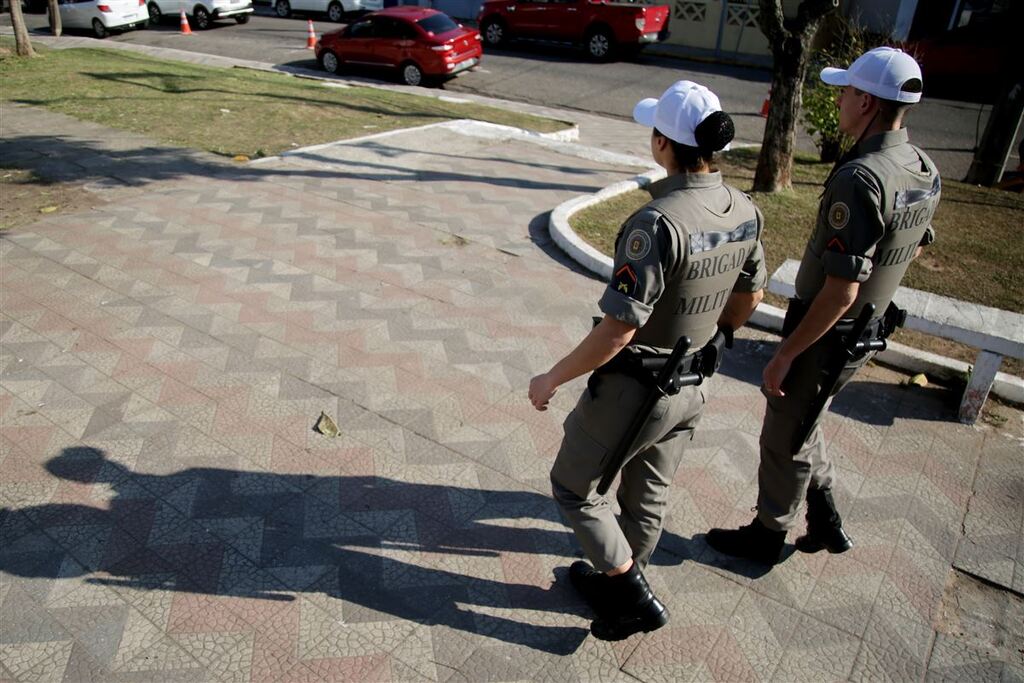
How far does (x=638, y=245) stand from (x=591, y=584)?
1.47 metres

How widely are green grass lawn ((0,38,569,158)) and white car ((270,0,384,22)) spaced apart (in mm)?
10775

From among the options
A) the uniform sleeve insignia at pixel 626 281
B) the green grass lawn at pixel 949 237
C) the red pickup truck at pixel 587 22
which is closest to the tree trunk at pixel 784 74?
the green grass lawn at pixel 949 237

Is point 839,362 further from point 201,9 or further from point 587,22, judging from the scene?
point 201,9

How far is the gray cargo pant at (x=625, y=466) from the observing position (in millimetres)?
2574

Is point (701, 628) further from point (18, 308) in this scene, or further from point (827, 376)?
point (18, 308)

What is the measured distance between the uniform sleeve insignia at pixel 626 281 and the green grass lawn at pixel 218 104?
7612mm

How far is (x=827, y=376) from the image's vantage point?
2.93 metres

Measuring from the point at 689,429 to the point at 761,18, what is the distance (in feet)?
21.1

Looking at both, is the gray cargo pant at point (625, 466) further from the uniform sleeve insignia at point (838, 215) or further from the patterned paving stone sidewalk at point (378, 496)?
the uniform sleeve insignia at point (838, 215)

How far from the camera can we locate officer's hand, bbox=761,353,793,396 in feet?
9.55

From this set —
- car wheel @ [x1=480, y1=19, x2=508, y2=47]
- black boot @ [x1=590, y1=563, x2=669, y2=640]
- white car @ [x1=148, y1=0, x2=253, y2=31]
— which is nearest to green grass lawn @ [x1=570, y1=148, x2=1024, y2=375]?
black boot @ [x1=590, y1=563, x2=669, y2=640]

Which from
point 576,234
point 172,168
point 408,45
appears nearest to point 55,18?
point 408,45

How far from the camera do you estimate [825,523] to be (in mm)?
3277

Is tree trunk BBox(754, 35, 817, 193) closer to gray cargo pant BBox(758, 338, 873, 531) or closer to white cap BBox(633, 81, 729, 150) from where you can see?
gray cargo pant BBox(758, 338, 873, 531)
